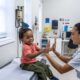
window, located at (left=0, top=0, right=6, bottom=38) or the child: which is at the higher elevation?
window, located at (left=0, top=0, right=6, bottom=38)

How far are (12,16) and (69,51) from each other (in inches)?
187

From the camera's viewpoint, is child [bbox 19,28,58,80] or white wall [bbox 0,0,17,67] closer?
child [bbox 19,28,58,80]

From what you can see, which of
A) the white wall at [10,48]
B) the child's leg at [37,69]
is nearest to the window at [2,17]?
the white wall at [10,48]

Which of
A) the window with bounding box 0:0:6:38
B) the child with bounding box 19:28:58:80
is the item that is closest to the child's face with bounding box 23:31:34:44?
the child with bounding box 19:28:58:80

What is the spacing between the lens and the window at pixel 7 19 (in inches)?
129

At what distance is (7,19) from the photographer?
3.38m

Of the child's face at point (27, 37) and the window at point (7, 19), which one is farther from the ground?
the window at point (7, 19)

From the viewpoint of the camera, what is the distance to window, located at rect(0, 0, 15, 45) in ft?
10.8

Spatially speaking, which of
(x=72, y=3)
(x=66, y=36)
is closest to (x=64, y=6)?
(x=72, y=3)

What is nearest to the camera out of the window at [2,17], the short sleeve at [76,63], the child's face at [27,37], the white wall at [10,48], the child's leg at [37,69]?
the short sleeve at [76,63]

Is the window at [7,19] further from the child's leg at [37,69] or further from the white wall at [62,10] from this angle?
the white wall at [62,10]

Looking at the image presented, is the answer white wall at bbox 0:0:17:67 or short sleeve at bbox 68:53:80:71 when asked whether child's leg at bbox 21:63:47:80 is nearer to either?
white wall at bbox 0:0:17:67

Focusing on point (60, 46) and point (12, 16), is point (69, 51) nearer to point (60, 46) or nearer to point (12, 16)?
point (60, 46)

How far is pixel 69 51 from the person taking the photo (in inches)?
306
